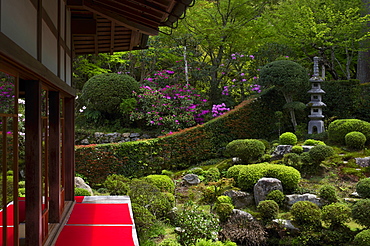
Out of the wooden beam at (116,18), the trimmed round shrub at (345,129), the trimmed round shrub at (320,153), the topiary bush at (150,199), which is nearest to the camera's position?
the wooden beam at (116,18)

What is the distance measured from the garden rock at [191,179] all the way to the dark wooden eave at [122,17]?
562 centimetres

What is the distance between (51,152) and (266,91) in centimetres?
1256

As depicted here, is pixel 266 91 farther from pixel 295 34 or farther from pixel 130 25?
pixel 130 25

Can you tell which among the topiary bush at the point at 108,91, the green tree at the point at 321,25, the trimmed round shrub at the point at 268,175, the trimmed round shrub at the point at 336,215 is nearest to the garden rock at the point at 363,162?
the trimmed round shrub at the point at 268,175

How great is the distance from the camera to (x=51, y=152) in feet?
16.9

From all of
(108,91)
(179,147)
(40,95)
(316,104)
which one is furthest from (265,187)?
(108,91)

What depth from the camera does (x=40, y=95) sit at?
12.0 ft

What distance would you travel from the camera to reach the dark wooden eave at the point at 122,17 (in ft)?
15.3

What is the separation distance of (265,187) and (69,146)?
18.2ft

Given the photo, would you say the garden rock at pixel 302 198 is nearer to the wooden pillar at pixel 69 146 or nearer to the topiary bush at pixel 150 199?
the topiary bush at pixel 150 199

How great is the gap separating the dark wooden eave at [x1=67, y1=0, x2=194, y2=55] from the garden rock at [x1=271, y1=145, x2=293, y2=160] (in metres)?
7.00

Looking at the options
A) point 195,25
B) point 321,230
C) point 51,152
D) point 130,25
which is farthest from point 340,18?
point 51,152

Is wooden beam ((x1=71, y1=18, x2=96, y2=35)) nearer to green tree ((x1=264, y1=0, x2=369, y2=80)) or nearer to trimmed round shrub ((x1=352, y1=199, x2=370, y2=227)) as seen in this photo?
trimmed round shrub ((x1=352, y1=199, x2=370, y2=227))

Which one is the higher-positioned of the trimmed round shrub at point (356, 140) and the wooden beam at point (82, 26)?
the wooden beam at point (82, 26)
